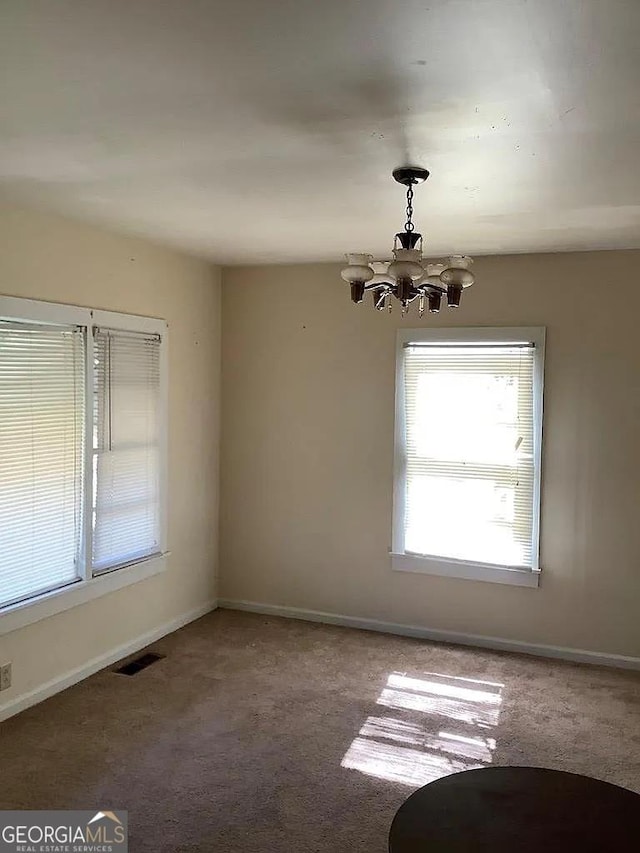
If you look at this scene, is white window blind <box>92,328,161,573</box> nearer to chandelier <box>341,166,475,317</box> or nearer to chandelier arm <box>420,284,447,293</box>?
chandelier <box>341,166,475,317</box>

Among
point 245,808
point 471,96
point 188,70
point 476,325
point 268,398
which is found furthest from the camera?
point 268,398

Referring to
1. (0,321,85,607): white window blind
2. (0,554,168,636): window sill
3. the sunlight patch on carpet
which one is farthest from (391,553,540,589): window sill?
(0,321,85,607): white window blind

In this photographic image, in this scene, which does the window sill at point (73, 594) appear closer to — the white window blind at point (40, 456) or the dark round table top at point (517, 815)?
the white window blind at point (40, 456)

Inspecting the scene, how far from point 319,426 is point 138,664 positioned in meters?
1.92

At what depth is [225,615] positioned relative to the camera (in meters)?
5.11

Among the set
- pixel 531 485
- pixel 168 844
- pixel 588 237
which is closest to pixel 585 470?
pixel 531 485

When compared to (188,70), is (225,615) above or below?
below

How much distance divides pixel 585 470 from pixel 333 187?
240 cm

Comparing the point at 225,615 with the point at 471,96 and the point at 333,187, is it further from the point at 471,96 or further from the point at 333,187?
the point at 471,96

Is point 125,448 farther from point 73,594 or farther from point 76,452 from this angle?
point 73,594

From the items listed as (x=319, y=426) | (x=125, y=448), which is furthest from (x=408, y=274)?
(x=319, y=426)

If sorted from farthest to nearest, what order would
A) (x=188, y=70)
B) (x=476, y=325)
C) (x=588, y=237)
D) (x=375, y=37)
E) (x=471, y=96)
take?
(x=476, y=325) < (x=588, y=237) < (x=471, y=96) < (x=188, y=70) < (x=375, y=37)

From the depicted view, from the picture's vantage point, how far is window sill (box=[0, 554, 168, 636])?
3430 millimetres

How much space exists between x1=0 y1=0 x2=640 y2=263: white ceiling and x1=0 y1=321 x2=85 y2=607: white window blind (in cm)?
72
